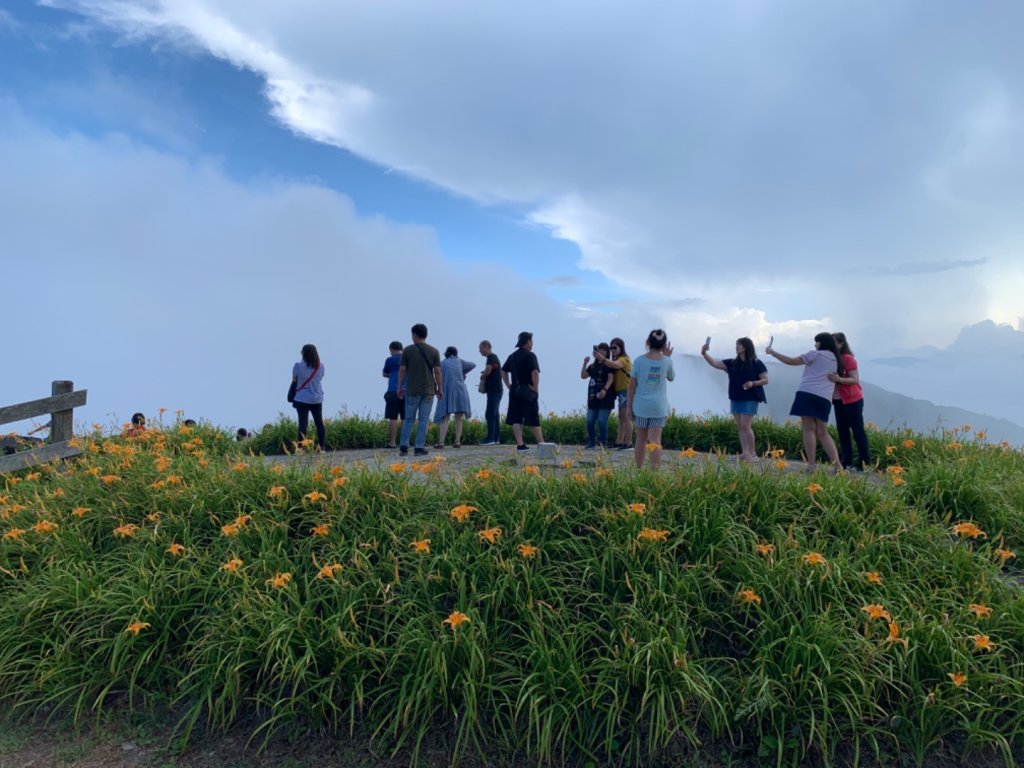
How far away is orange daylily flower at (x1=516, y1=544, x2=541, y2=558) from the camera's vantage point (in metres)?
3.94

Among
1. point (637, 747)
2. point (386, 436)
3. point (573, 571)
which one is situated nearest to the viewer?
point (637, 747)

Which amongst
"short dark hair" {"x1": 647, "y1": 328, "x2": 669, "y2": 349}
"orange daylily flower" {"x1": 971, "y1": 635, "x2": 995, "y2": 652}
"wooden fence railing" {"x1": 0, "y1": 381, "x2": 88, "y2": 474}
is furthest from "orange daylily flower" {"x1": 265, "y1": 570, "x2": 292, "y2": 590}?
"wooden fence railing" {"x1": 0, "y1": 381, "x2": 88, "y2": 474}

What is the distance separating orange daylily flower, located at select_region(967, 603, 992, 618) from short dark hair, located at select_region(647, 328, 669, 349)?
13.2ft

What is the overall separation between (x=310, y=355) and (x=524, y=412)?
11.2 feet

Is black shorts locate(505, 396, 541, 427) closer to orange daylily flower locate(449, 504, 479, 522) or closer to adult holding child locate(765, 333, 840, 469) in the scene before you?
adult holding child locate(765, 333, 840, 469)

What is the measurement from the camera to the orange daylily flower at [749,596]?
146 inches

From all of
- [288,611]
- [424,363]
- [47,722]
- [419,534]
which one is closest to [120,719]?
[47,722]

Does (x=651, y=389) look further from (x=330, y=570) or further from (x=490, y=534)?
(x=330, y=570)

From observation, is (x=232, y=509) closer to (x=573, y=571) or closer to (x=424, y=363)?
(x=573, y=571)

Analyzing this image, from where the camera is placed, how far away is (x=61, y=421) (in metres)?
8.62

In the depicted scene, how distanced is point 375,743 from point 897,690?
2.84 meters

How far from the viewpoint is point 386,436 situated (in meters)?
12.5

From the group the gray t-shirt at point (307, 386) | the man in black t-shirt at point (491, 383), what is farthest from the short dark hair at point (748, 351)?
the gray t-shirt at point (307, 386)

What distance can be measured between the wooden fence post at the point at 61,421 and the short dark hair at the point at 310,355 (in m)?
3.11
